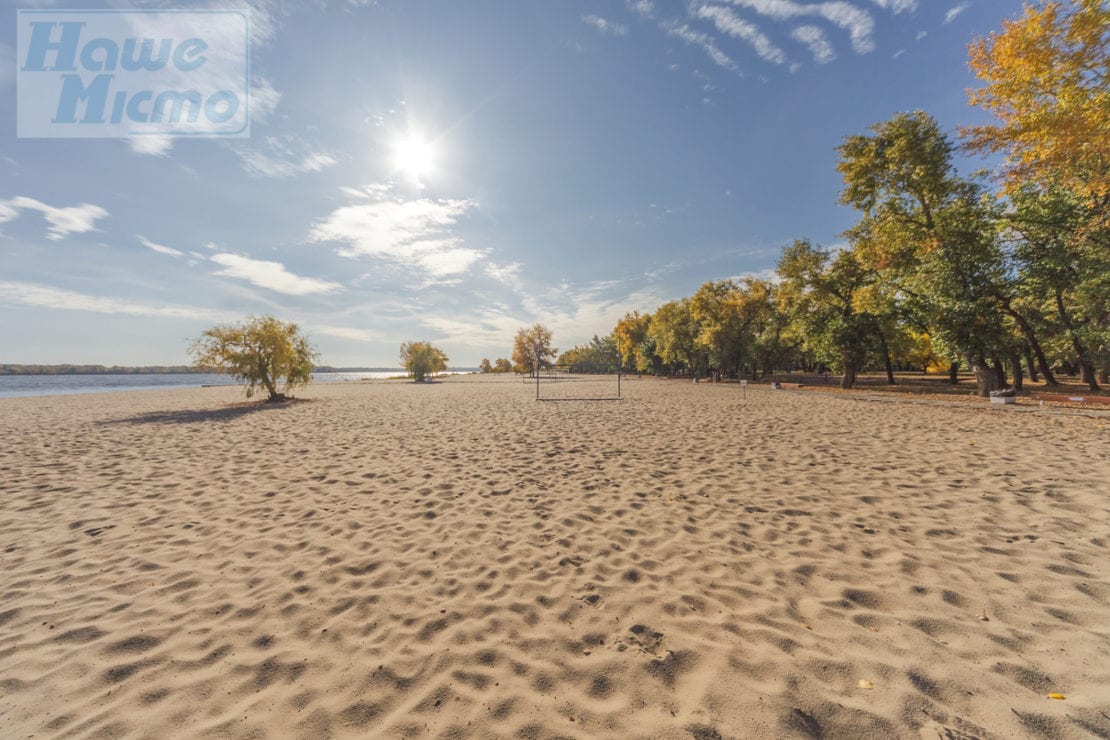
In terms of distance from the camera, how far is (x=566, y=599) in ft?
12.4

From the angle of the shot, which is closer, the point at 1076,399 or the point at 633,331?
the point at 1076,399

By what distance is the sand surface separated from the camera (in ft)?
8.31

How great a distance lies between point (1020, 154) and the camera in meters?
13.6

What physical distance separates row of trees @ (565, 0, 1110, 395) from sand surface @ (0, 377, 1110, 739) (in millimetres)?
12327

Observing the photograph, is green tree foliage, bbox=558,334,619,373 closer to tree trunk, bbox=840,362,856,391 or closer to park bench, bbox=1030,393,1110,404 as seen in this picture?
tree trunk, bbox=840,362,856,391

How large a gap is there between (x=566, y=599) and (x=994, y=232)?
85.9 feet

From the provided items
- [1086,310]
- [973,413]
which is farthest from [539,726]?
[1086,310]

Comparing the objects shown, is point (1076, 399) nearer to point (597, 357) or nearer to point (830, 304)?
point (830, 304)

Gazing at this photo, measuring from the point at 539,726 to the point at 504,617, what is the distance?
118cm

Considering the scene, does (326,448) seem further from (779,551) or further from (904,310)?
(904,310)

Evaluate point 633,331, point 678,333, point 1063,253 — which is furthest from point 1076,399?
point 633,331

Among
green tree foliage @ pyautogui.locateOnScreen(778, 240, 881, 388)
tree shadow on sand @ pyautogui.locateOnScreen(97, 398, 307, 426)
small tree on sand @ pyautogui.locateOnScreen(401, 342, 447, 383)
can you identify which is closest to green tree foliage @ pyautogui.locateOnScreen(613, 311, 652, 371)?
small tree on sand @ pyautogui.locateOnScreen(401, 342, 447, 383)

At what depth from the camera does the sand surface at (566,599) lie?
2533mm

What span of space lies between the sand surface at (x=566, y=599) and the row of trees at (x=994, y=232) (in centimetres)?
1233
